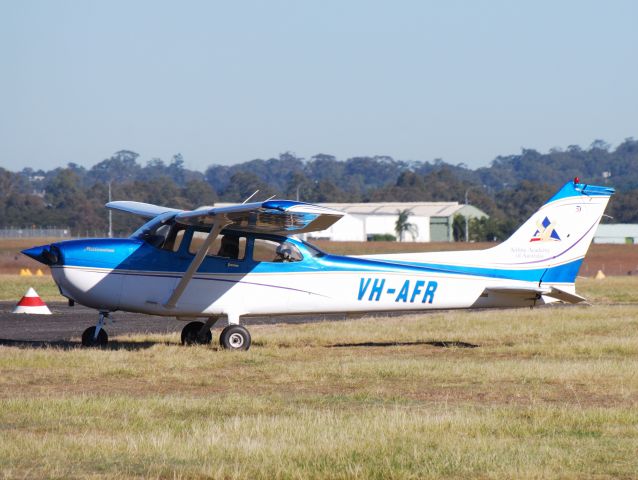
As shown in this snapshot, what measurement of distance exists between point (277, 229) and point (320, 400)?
482 centimetres

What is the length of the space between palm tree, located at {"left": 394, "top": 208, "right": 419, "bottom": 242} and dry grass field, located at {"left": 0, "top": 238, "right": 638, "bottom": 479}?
86.6 metres

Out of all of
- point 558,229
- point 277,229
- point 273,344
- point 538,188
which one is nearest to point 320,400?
point 277,229

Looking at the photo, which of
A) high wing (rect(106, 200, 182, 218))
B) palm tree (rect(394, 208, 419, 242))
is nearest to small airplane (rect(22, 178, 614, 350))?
high wing (rect(106, 200, 182, 218))

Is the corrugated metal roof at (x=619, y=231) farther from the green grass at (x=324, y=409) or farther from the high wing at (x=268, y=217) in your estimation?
the high wing at (x=268, y=217)

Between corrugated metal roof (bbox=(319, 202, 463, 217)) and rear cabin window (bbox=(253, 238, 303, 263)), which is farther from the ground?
corrugated metal roof (bbox=(319, 202, 463, 217))

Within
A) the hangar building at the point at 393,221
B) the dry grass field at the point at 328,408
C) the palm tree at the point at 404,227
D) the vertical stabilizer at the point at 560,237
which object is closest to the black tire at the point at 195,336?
the dry grass field at the point at 328,408

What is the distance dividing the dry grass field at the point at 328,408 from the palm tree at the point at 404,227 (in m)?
86.6

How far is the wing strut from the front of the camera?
1411 centimetres

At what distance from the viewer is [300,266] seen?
15.1 m

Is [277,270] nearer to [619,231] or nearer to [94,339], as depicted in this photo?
[94,339]

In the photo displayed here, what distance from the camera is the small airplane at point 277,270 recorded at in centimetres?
1428

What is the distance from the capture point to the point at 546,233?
15914 millimetres

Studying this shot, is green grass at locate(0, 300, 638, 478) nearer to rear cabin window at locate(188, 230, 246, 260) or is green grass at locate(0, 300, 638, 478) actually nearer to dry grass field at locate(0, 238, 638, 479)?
dry grass field at locate(0, 238, 638, 479)

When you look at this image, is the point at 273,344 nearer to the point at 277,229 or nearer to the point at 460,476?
the point at 277,229
